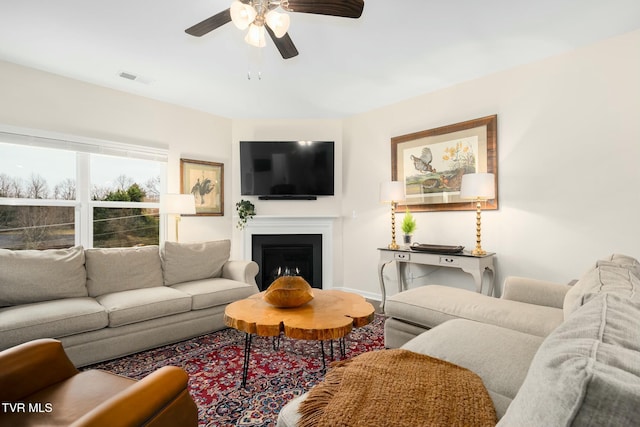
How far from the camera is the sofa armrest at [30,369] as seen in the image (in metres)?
1.23

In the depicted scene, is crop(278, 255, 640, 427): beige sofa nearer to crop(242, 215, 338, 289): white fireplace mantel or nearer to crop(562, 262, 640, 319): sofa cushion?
crop(562, 262, 640, 319): sofa cushion

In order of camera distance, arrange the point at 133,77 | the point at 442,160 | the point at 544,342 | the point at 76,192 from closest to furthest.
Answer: the point at 544,342 → the point at 133,77 → the point at 76,192 → the point at 442,160

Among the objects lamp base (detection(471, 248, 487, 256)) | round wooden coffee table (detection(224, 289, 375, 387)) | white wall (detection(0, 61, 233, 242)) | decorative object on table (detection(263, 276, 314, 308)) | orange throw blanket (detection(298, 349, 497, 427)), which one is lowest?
round wooden coffee table (detection(224, 289, 375, 387))

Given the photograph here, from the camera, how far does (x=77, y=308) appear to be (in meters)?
2.35

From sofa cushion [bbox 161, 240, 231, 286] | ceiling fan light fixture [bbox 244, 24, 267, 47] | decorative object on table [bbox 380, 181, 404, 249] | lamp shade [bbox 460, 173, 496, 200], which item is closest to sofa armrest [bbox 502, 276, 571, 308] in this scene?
lamp shade [bbox 460, 173, 496, 200]

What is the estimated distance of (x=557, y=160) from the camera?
3006mm

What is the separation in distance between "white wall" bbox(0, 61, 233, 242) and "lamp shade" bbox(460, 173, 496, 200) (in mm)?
3213

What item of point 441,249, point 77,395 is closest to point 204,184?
point 441,249

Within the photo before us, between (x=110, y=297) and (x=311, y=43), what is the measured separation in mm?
2686

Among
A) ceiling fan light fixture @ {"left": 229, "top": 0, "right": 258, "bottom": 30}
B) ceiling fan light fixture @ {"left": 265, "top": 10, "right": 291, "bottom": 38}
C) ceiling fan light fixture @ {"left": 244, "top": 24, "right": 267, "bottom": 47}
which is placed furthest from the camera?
ceiling fan light fixture @ {"left": 244, "top": 24, "right": 267, "bottom": 47}

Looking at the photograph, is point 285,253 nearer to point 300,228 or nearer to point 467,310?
point 300,228

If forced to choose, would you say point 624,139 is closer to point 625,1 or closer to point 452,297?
point 625,1

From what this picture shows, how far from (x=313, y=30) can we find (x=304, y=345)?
101 inches

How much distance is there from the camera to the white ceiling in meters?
2.38
